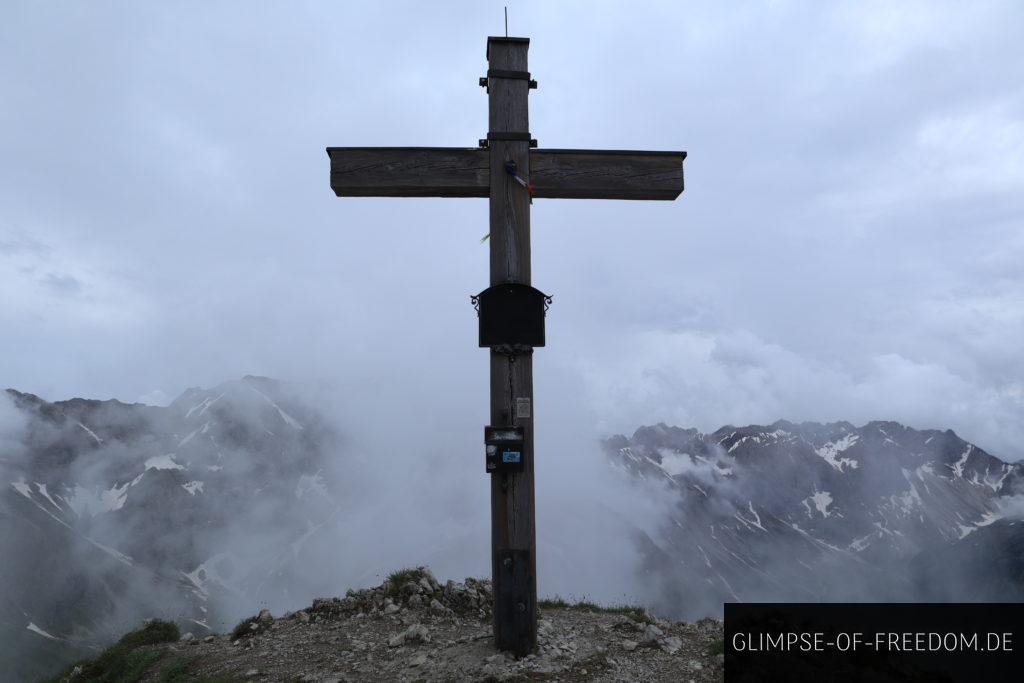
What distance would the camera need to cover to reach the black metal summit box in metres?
7.20

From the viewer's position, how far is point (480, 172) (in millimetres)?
7613

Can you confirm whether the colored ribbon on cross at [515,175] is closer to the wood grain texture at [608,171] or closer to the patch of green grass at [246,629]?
the wood grain texture at [608,171]

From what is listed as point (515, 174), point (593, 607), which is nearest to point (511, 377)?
point (515, 174)

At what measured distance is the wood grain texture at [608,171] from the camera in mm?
7672

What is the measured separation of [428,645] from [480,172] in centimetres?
638

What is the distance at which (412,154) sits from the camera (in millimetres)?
7582

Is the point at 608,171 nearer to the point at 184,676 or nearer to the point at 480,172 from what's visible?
the point at 480,172

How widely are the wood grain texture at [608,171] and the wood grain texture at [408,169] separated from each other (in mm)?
832

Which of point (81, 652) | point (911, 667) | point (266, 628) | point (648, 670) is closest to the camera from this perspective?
point (911, 667)

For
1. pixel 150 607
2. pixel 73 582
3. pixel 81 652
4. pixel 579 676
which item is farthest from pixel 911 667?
pixel 73 582

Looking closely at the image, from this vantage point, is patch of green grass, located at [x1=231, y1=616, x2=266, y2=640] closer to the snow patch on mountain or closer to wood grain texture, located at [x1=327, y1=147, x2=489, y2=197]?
wood grain texture, located at [x1=327, y1=147, x2=489, y2=197]

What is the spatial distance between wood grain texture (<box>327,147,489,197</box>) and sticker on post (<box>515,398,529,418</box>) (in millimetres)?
2846

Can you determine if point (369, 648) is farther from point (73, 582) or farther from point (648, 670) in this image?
point (73, 582)

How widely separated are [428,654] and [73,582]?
245939 millimetres
